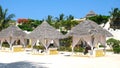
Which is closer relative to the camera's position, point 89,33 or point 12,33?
point 89,33

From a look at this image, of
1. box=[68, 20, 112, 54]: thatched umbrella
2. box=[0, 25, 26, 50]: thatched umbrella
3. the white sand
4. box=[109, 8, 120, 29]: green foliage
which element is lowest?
the white sand

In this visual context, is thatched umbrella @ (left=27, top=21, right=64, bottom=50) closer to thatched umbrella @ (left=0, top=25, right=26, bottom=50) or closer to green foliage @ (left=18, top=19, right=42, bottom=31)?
thatched umbrella @ (left=0, top=25, right=26, bottom=50)

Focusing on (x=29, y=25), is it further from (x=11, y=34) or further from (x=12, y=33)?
(x=11, y=34)

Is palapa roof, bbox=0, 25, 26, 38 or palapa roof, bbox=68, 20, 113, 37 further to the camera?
palapa roof, bbox=0, 25, 26, 38

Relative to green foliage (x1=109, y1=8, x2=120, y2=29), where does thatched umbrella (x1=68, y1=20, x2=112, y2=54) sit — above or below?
below

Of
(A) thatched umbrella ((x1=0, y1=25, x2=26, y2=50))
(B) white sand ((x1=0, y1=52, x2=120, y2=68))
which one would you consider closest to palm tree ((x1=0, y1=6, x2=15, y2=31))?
(A) thatched umbrella ((x1=0, y1=25, x2=26, y2=50))

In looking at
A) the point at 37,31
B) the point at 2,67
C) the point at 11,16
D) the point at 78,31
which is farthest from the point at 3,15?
the point at 2,67

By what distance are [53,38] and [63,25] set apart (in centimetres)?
2513

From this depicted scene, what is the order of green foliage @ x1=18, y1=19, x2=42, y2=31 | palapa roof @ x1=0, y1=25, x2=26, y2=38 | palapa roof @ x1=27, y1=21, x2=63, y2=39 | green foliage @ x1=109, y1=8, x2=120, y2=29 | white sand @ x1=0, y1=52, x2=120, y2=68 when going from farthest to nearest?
green foliage @ x1=18, y1=19, x2=42, y2=31
green foliage @ x1=109, y1=8, x2=120, y2=29
palapa roof @ x1=0, y1=25, x2=26, y2=38
palapa roof @ x1=27, y1=21, x2=63, y2=39
white sand @ x1=0, y1=52, x2=120, y2=68

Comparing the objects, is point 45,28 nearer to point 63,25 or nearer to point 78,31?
point 78,31

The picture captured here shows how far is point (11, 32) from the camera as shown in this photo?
32.1 m

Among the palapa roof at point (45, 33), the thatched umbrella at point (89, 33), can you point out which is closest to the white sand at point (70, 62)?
the thatched umbrella at point (89, 33)

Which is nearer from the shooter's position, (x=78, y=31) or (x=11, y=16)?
(x=78, y=31)

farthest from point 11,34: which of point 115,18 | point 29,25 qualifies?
point 29,25
